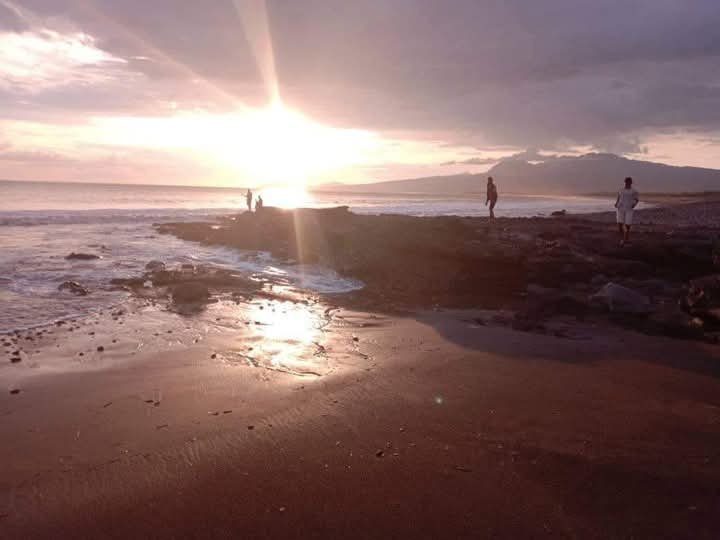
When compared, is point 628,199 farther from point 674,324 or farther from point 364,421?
point 364,421

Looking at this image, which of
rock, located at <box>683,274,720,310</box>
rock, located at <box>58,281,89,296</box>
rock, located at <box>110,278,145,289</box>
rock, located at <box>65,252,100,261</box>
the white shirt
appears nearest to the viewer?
rock, located at <box>683,274,720,310</box>

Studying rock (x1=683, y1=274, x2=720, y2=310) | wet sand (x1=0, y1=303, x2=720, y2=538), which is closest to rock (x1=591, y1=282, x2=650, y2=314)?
rock (x1=683, y1=274, x2=720, y2=310)

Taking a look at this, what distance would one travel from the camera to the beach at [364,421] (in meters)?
3.78

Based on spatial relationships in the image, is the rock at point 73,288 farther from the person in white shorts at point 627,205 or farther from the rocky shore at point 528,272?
the person in white shorts at point 627,205

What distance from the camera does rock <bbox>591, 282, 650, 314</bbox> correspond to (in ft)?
32.9

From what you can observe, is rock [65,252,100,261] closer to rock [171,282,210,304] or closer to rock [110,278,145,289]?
rock [110,278,145,289]

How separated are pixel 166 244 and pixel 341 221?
25.7ft

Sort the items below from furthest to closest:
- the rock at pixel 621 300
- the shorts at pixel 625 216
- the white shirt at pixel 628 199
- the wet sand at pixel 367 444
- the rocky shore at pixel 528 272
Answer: the white shirt at pixel 628 199
the shorts at pixel 625 216
the rock at pixel 621 300
the rocky shore at pixel 528 272
the wet sand at pixel 367 444

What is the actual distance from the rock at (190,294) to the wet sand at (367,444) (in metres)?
3.67

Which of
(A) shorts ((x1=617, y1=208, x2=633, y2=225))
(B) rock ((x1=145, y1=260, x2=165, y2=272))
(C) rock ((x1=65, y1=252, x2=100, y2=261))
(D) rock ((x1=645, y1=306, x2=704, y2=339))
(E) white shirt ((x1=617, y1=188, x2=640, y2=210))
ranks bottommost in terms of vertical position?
(D) rock ((x1=645, y1=306, x2=704, y2=339))

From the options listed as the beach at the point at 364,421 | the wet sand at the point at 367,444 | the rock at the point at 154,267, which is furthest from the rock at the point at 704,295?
the rock at the point at 154,267

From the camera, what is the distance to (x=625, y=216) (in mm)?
15492

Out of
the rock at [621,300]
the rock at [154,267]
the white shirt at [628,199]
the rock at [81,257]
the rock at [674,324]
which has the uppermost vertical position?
the white shirt at [628,199]

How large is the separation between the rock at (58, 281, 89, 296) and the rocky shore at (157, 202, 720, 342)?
5.94 m
